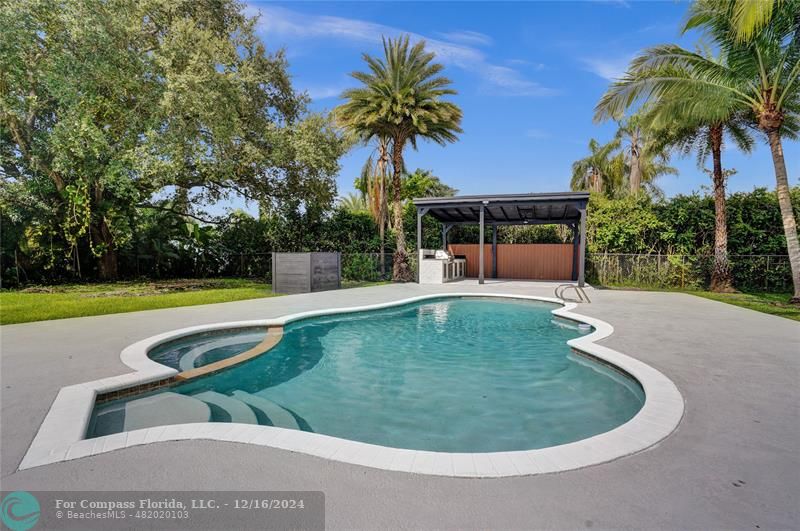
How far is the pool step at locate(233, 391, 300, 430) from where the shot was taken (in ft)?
12.4

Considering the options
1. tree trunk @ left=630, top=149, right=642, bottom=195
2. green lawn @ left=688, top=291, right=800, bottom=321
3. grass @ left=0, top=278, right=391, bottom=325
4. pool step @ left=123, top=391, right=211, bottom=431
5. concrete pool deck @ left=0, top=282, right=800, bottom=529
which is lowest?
pool step @ left=123, top=391, right=211, bottom=431

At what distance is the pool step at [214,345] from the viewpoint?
5281 mm

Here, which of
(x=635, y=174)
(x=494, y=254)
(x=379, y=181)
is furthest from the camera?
(x=635, y=174)

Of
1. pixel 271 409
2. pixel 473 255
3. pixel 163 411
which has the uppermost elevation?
pixel 473 255

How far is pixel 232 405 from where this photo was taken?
415 cm

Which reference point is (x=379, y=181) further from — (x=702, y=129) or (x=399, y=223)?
(x=702, y=129)

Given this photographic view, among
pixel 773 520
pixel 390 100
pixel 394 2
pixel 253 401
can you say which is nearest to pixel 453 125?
pixel 390 100

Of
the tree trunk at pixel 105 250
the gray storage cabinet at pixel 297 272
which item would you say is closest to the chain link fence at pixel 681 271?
the gray storage cabinet at pixel 297 272

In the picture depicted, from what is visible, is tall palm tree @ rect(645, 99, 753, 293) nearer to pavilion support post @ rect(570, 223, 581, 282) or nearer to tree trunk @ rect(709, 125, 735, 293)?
tree trunk @ rect(709, 125, 735, 293)

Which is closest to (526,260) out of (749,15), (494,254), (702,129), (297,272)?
(494,254)

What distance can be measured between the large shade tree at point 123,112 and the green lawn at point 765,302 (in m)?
12.9

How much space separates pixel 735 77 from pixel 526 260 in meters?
9.62

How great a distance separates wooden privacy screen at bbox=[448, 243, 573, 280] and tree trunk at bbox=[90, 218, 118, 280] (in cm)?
1393

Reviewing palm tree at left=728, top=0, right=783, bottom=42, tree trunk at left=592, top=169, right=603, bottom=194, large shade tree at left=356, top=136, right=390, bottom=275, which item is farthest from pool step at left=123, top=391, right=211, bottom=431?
tree trunk at left=592, top=169, right=603, bottom=194
